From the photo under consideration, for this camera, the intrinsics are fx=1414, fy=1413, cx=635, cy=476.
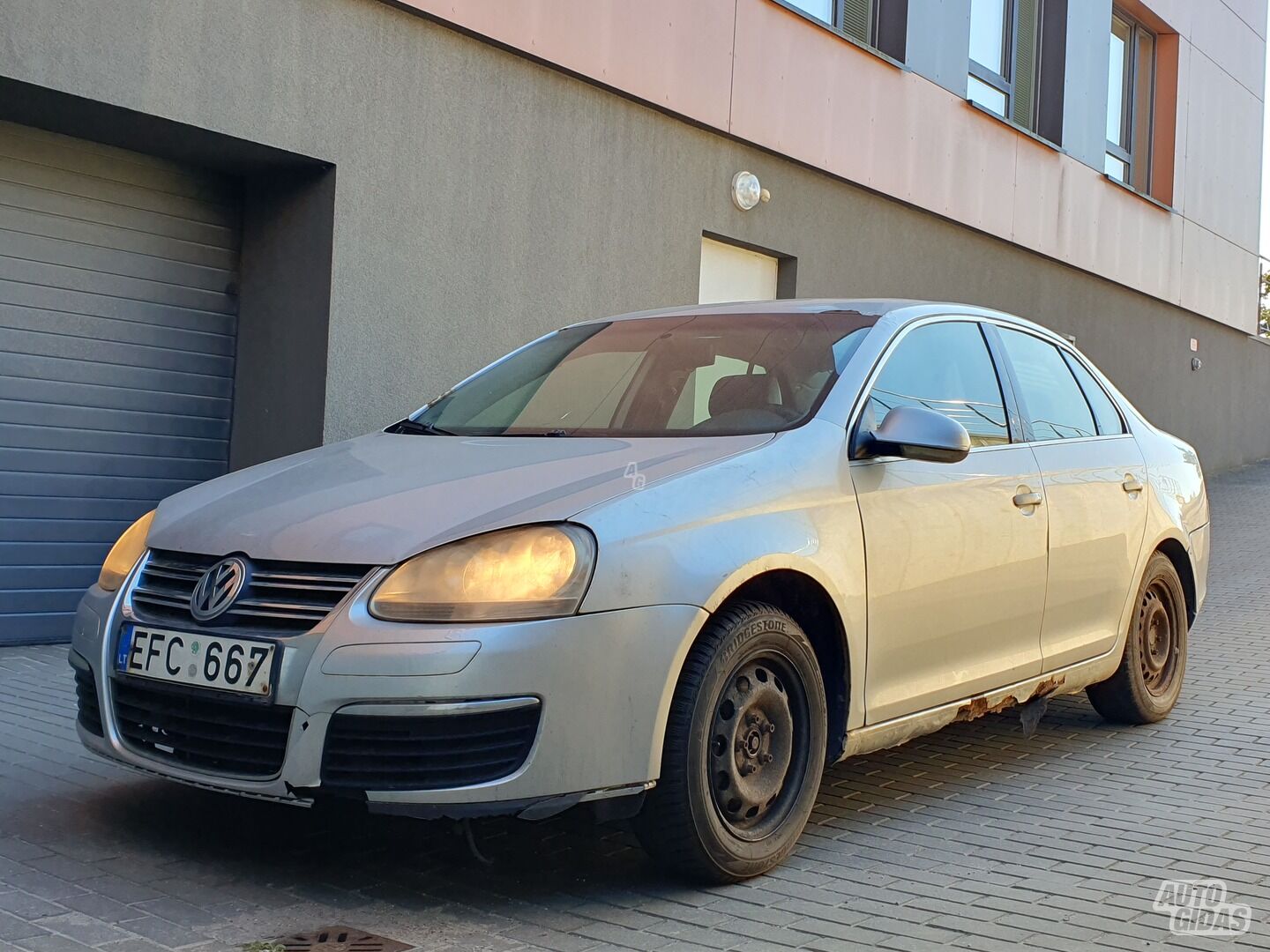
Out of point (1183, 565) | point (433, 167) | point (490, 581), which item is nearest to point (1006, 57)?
point (433, 167)

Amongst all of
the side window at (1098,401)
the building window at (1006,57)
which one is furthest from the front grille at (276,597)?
the building window at (1006,57)

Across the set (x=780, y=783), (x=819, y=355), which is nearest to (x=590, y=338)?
(x=819, y=355)

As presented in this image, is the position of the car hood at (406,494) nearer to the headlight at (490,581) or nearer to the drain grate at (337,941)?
the headlight at (490,581)

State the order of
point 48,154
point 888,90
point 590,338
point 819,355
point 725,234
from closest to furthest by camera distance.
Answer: point 819,355
point 590,338
point 48,154
point 725,234
point 888,90

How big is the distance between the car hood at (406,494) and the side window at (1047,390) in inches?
69.6

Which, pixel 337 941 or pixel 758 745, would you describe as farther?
pixel 758 745

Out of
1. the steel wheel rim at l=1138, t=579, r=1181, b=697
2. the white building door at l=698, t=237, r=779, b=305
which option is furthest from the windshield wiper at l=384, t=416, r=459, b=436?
the white building door at l=698, t=237, r=779, b=305

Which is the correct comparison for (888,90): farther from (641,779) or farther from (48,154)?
(641,779)

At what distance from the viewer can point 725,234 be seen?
10836mm

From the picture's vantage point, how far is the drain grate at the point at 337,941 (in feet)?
10.6

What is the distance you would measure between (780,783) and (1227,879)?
1328mm

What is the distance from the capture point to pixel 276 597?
353 centimetres

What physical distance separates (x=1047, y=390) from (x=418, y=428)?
2508 millimetres

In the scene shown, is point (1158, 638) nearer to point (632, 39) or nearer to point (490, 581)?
point (490, 581)
